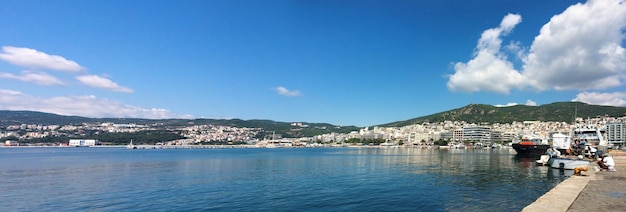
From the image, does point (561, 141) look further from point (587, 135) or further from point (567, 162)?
point (567, 162)

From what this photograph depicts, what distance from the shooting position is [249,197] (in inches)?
866

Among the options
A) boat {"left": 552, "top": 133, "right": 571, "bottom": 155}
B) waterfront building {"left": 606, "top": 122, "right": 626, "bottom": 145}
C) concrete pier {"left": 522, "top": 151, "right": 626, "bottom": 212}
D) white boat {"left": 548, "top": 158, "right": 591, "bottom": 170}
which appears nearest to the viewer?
concrete pier {"left": 522, "top": 151, "right": 626, "bottom": 212}

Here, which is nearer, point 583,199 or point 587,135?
point 583,199

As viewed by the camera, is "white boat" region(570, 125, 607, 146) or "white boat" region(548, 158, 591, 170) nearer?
"white boat" region(548, 158, 591, 170)

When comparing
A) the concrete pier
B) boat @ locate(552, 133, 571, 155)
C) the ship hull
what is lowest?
the ship hull

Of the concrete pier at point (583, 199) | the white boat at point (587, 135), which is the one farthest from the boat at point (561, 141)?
the concrete pier at point (583, 199)

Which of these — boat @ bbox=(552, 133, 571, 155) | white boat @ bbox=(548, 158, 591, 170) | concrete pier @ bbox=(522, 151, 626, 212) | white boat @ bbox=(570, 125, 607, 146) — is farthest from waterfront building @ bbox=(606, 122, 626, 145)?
concrete pier @ bbox=(522, 151, 626, 212)

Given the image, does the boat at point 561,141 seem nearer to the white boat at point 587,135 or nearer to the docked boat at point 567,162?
the white boat at point 587,135

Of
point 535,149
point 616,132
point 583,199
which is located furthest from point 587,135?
point 616,132

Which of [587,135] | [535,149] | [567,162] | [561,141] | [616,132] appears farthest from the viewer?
[616,132]

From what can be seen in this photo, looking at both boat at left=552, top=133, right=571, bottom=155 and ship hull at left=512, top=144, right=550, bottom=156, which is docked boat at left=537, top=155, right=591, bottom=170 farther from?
boat at left=552, top=133, right=571, bottom=155

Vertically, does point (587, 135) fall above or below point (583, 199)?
above

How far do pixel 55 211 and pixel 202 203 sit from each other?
24.8ft

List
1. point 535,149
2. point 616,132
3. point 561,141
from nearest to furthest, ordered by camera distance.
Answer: point 561,141
point 535,149
point 616,132
